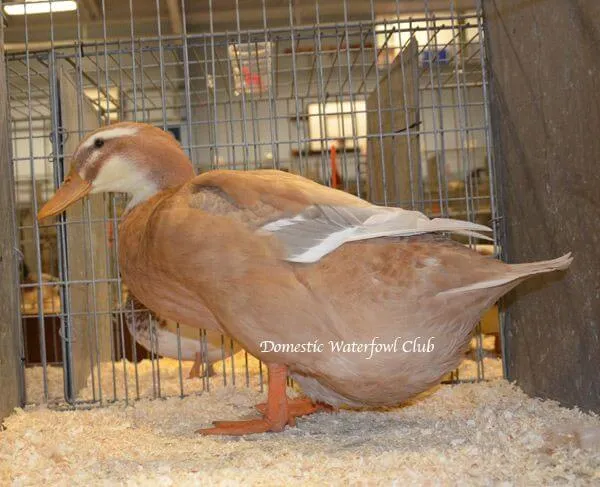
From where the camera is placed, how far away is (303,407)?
250cm

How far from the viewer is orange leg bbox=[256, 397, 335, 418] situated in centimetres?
246

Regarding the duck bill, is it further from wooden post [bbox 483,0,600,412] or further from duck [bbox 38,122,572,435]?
wooden post [bbox 483,0,600,412]

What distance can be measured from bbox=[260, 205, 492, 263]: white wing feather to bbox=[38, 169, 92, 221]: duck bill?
0.86 meters

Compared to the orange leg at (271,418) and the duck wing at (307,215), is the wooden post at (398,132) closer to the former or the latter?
the duck wing at (307,215)

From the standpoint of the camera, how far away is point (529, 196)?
8.18 feet

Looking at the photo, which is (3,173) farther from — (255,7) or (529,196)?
(255,7)

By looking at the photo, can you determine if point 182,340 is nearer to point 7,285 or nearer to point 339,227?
point 7,285

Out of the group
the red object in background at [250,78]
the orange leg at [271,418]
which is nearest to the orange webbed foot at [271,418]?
the orange leg at [271,418]

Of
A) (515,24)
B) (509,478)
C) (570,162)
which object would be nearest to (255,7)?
(515,24)

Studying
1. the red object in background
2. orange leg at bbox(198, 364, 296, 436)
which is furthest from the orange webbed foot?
the red object in background

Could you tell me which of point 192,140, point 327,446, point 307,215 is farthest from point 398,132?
point 327,446

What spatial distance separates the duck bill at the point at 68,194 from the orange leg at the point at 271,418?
0.93 meters

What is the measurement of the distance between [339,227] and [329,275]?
0.14m

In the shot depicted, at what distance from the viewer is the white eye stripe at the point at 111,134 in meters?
2.41
